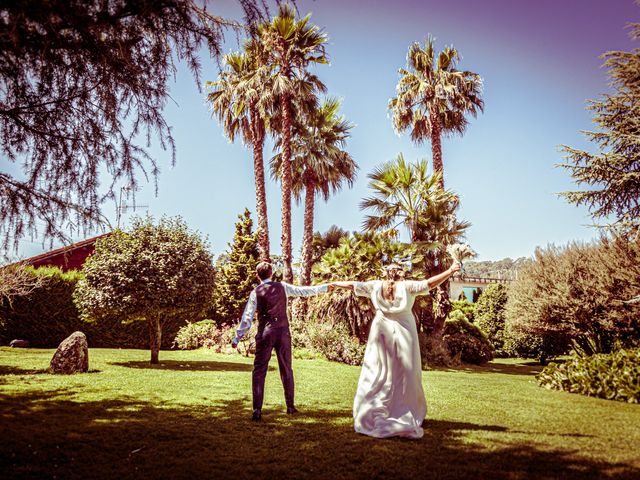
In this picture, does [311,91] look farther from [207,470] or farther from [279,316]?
[207,470]

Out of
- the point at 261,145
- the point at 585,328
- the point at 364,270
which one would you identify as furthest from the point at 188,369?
the point at 261,145

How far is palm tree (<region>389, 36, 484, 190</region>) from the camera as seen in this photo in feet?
68.7

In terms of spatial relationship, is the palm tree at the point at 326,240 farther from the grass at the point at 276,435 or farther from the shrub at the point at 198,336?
the grass at the point at 276,435

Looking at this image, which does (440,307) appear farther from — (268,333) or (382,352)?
(268,333)

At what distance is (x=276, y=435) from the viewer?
17.6 feet

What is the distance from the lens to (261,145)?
73.3 feet

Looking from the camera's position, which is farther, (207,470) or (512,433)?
(512,433)

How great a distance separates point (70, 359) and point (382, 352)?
829 centimetres

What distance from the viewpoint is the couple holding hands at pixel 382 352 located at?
18.3 ft

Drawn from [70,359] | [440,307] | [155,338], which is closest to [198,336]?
[155,338]

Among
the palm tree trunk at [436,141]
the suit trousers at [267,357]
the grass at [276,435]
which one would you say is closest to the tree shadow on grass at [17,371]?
the grass at [276,435]

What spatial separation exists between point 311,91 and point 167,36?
17385 mm

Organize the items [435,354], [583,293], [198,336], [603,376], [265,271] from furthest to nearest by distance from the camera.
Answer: [198,336] → [435,354] → [583,293] → [603,376] → [265,271]

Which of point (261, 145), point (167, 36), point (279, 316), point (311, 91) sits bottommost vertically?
point (279, 316)
